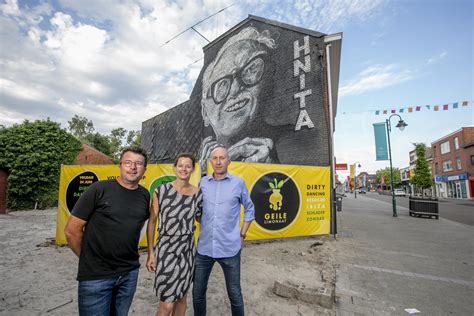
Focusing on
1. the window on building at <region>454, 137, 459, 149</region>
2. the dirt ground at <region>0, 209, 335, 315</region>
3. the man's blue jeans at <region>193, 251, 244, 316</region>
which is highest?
the window on building at <region>454, 137, 459, 149</region>

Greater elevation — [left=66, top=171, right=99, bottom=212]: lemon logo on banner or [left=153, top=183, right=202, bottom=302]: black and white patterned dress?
[left=66, top=171, right=99, bottom=212]: lemon logo on banner

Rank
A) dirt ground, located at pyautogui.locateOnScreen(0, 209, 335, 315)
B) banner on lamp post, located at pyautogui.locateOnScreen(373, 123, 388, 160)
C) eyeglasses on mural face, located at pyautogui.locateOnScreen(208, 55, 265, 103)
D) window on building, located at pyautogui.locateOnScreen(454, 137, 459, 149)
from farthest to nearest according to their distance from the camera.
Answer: window on building, located at pyautogui.locateOnScreen(454, 137, 459, 149) < banner on lamp post, located at pyautogui.locateOnScreen(373, 123, 388, 160) < eyeglasses on mural face, located at pyautogui.locateOnScreen(208, 55, 265, 103) < dirt ground, located at pyautogui.locateOnScreen(0, 209, 335, 315)

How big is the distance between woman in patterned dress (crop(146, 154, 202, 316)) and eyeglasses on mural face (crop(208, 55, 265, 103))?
416 inches

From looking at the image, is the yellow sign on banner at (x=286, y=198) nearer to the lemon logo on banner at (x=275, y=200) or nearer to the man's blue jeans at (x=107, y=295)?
the lemon logo on banner at (x=275, y=200)

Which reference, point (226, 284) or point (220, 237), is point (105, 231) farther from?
point (226, 284)

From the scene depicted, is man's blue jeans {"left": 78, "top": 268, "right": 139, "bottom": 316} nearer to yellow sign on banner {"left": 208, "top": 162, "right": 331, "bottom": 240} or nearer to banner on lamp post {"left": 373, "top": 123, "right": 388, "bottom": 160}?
yellow sign on banner {"left": 208, "top": 162, "right": 331, "bottom": 240}

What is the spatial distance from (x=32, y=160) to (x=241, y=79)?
14.8 m

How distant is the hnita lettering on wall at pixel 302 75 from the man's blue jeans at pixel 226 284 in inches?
312

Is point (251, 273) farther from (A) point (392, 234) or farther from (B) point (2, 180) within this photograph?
(B) point (2, 180)

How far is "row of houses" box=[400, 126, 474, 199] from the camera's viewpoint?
35.2 meters

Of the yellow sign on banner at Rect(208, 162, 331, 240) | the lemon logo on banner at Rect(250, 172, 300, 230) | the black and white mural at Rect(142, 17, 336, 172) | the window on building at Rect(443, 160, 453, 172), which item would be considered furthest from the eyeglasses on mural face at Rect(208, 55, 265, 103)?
the window on building at Rect(443, 160, 453, 172)

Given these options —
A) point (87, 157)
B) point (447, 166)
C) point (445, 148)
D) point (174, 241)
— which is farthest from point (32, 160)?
point (445, 148)

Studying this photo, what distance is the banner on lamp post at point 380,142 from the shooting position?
14367 mm

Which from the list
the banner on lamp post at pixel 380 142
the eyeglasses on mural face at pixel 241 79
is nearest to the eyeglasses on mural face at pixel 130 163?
the eyeglasses on mural face at pixel 241 79
